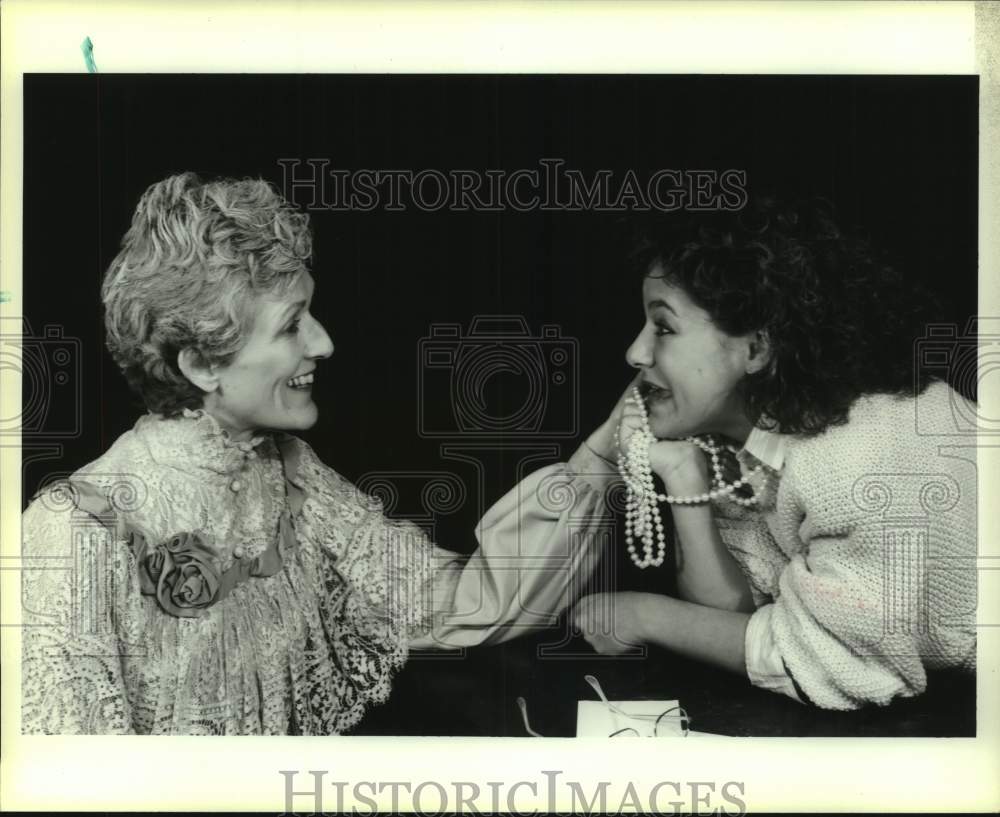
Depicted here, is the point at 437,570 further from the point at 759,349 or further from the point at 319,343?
the point at 759,349

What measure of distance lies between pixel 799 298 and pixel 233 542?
1.36m

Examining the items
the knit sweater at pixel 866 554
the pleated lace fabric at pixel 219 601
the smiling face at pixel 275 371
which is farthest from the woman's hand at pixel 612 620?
the smiling face at pixel 275 371

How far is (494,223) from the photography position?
8.23 feet

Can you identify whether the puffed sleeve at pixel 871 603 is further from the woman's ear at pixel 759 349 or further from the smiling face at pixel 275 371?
the smiling face at pixel 275 371

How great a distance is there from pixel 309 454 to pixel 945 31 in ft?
5.68

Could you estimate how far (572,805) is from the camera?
254cm

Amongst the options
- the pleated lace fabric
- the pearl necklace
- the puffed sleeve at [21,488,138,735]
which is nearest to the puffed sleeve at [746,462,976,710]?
the pearl necklace

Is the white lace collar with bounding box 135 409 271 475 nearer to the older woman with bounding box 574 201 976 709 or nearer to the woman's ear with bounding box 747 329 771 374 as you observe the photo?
the older woman with bounding box 574 201 976 709

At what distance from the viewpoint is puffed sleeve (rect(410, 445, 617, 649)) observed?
250cm

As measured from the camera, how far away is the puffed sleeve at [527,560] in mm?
2504

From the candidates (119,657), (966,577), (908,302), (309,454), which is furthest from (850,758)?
(119,657)

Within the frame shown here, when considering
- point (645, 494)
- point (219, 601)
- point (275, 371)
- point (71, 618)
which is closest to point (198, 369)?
point (275, 371)

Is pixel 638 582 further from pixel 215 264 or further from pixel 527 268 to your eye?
pixel 215 264

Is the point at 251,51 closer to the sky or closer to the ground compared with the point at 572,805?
closer to the sky
